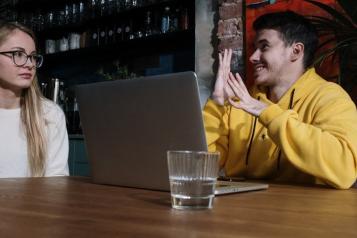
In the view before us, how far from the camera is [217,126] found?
1813 mm

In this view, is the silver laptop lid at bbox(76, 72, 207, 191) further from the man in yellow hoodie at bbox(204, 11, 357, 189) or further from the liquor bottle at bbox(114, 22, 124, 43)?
the liquor bottle at bbox(114, 22, 124, 43)

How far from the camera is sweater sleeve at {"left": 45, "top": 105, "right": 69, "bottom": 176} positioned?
6.10 ft

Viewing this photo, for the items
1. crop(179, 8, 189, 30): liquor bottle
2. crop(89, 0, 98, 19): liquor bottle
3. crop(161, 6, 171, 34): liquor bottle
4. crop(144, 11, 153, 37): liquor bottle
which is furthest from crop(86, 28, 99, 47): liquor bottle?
crop(179, 8, 189, 30): liquor bottle

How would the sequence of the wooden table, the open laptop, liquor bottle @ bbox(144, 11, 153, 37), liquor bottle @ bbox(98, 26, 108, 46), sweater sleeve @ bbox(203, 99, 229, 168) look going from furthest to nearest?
liquor bottle @ bbox(98, 26, 108, 46)
liquor bottle @ bbox(144, 11, 153, 37)
sweater sleeve @ bbox(203, 99, 229, 168)
the open laptop
the wooden table

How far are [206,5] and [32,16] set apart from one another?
2301 millimetres

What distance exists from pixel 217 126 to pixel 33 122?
78 cm

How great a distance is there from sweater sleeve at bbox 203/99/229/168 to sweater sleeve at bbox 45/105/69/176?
0.63 m

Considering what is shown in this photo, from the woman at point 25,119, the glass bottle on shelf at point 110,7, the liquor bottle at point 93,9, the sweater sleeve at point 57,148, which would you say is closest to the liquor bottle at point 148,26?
the glass bottle on shelf at point 110,7

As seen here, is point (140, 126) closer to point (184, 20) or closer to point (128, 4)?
point (184, 20)

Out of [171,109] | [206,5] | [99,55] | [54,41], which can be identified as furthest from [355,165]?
[54,41]

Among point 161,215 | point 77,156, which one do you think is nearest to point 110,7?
point 77,156

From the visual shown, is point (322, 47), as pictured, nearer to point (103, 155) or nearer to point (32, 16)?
point (103, 155)

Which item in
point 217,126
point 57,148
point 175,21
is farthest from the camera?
point 175,21

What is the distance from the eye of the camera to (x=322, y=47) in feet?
7.29
